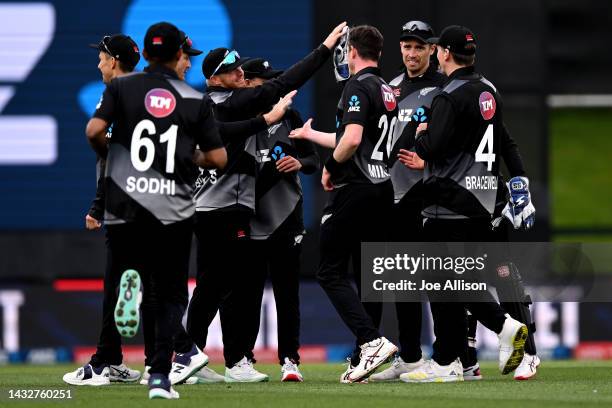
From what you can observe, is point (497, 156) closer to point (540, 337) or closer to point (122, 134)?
point (122, 134)

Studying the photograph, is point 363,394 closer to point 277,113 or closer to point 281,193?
point 277,113

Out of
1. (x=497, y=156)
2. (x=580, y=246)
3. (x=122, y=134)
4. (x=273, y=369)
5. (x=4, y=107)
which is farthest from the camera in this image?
(x=580, y=246)

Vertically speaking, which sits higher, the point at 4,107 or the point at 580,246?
the point at 4,107

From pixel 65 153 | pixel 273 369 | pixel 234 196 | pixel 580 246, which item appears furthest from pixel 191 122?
pixel 580 246

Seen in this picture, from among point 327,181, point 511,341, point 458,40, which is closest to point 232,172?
point 327,181

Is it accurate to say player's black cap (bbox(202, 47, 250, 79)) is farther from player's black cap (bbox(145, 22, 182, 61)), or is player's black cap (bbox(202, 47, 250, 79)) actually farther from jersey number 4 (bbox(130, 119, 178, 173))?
jersey number 4 (bbox(130, 119, 178, 173))

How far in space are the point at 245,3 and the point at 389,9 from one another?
1367mm

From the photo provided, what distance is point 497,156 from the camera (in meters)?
8.76

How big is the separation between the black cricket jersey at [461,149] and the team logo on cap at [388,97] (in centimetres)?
27

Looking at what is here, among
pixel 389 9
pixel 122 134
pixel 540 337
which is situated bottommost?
pixel 540 337

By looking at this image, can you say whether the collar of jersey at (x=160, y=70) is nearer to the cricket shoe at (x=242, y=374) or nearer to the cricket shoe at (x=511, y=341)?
the cricket shoe at (x=242, y=374)

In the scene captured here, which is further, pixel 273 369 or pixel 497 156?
pixel 273 369

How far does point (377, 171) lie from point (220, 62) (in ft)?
4.05

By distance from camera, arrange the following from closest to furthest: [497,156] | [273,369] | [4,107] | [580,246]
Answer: [497,156] < [273,369] < [4,107] < [580,246]
